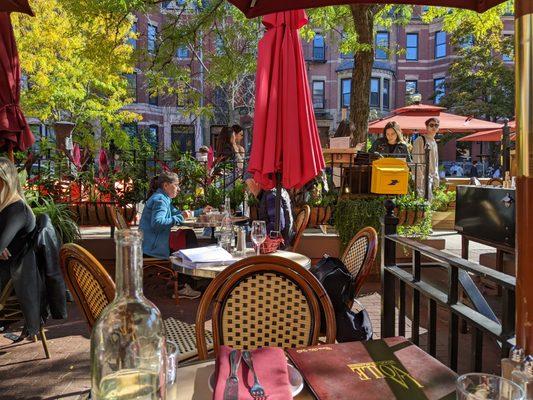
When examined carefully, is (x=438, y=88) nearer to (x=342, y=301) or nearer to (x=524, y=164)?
(x=342, y=301)

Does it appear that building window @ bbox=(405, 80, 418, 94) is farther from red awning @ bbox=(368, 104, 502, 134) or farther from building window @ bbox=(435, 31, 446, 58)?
red awning @ bbox=(368, 104, 502, 134)

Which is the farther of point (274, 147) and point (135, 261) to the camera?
point (274, 147)

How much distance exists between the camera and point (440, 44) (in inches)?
1383

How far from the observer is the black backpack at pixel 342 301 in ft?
9.40

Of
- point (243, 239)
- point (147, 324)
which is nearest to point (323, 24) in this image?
point (243, 239)

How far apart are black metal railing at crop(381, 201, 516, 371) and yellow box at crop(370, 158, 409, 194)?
279 cm

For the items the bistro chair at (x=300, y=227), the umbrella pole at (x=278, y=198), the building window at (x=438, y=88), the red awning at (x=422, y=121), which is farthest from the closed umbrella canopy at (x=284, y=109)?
the building window at (x=438, y=88)

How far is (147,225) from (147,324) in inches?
170

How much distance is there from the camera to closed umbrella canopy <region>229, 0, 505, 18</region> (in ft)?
9.96

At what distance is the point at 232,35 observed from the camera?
13.0 metres

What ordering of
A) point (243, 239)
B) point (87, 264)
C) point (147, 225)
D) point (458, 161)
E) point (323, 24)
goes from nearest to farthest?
point (87, 264) < point (243, 239) < point (147, 225) < point (323, 24) < point (458, 161)

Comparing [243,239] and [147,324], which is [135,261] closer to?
[147,324]

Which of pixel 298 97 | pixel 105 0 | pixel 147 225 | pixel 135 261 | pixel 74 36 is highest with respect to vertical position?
pixel 74 36

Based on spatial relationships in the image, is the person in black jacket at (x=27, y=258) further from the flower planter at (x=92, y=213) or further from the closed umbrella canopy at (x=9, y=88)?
the flower planter at (x=92, y=213)
